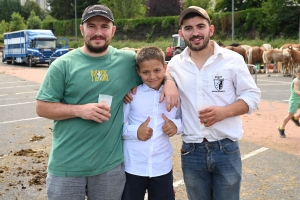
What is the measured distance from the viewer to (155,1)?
6500cm

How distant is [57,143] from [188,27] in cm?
131

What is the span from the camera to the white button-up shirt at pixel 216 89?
9.30 ft

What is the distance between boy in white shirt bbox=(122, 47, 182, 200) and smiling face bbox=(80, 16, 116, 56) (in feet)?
1.01

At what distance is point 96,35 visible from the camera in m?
2.74

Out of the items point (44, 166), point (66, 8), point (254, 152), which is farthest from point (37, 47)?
point (66, 8)

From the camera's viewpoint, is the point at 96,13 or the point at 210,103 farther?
the point at 210,103

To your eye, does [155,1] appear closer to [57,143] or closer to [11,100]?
[11,100]

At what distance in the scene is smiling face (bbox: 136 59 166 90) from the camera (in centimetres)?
291

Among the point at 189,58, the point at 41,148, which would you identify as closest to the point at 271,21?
the point at 41,148

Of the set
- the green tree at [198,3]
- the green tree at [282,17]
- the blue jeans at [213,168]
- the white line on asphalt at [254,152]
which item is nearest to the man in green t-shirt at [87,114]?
the blue jeans at [213,168]

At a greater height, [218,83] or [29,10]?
[29,10]

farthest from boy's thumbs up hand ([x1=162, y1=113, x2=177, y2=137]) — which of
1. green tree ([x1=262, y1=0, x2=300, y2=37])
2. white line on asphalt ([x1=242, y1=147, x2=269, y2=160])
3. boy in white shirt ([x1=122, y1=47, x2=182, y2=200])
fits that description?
green tree ([x1=262, y1=0, x2=300, y2=37])

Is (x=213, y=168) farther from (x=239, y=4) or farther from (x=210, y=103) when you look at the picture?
(x=239, y=4)

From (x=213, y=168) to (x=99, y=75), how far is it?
1.12 meters
